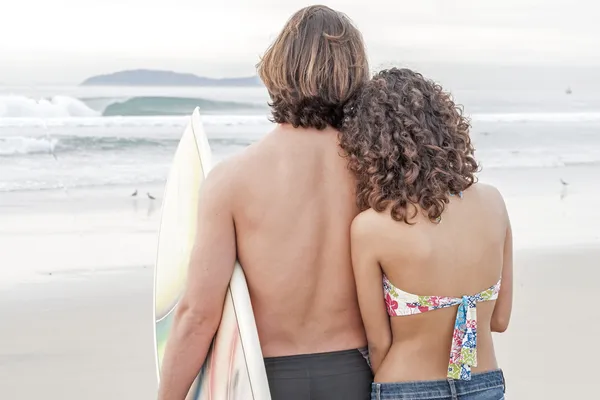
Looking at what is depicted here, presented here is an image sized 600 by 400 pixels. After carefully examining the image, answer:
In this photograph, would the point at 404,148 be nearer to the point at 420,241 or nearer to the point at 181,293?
the point at 420,241

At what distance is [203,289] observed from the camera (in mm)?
2227

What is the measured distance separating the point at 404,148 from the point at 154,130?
1417 centimetres

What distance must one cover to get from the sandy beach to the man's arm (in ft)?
6.69

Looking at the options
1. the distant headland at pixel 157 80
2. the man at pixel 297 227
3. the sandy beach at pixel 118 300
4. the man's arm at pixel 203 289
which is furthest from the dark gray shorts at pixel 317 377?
the distant headland at pixel 157 80

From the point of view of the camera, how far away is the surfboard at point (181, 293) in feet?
7.18

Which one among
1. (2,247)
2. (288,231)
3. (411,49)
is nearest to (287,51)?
(288,231)

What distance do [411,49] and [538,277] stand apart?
27.1 metres

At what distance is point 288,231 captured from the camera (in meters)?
2.17

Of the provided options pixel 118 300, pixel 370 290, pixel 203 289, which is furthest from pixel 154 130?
pixel 370 290

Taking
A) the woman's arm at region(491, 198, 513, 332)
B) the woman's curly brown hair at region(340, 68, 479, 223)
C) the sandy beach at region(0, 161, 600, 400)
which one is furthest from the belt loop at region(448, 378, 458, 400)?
the sandy beach at region(0, 161, 600, 400)

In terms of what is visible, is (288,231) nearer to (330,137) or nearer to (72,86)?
(330,137)

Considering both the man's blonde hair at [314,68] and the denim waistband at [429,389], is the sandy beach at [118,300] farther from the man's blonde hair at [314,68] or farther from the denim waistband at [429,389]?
the man's blonde hair at [314,68]

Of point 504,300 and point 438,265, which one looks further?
point 504,300

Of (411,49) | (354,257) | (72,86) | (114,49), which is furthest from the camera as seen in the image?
(411,49)
